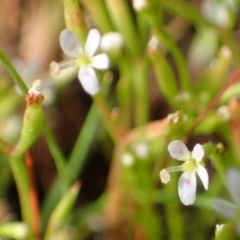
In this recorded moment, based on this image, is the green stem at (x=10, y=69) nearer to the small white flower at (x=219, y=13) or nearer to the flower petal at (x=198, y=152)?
the flower petal at (x=198, y=152)

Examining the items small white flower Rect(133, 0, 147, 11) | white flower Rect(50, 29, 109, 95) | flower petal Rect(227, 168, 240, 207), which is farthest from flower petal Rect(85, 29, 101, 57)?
flower petal Rect(227, 168, 240, 207)

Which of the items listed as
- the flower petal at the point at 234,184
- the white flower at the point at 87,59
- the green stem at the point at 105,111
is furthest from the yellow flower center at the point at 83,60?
the flower petal at the point at 234,184

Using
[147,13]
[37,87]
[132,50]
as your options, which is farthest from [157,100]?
[37,87]

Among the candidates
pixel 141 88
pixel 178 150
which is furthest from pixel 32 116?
pixel 141 88

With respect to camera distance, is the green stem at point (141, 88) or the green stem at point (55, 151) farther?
the green stem at point (141, 88)

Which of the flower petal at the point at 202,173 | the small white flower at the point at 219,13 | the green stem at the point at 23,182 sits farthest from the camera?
the small white flower at the point at 219,13

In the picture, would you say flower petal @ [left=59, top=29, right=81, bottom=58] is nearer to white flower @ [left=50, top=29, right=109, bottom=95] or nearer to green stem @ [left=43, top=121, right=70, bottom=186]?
white flower @ [left=50, top=29, right=109, bottom=95]

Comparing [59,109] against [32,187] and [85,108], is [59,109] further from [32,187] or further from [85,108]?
[32,187]

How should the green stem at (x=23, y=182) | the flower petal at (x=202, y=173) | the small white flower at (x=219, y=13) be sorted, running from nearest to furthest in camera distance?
the flower petal at (x=202, y=173)
the green stem at (x=23, y=182)
the small white flower at (x=219, y=13)

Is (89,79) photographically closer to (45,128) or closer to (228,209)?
(45,128)
